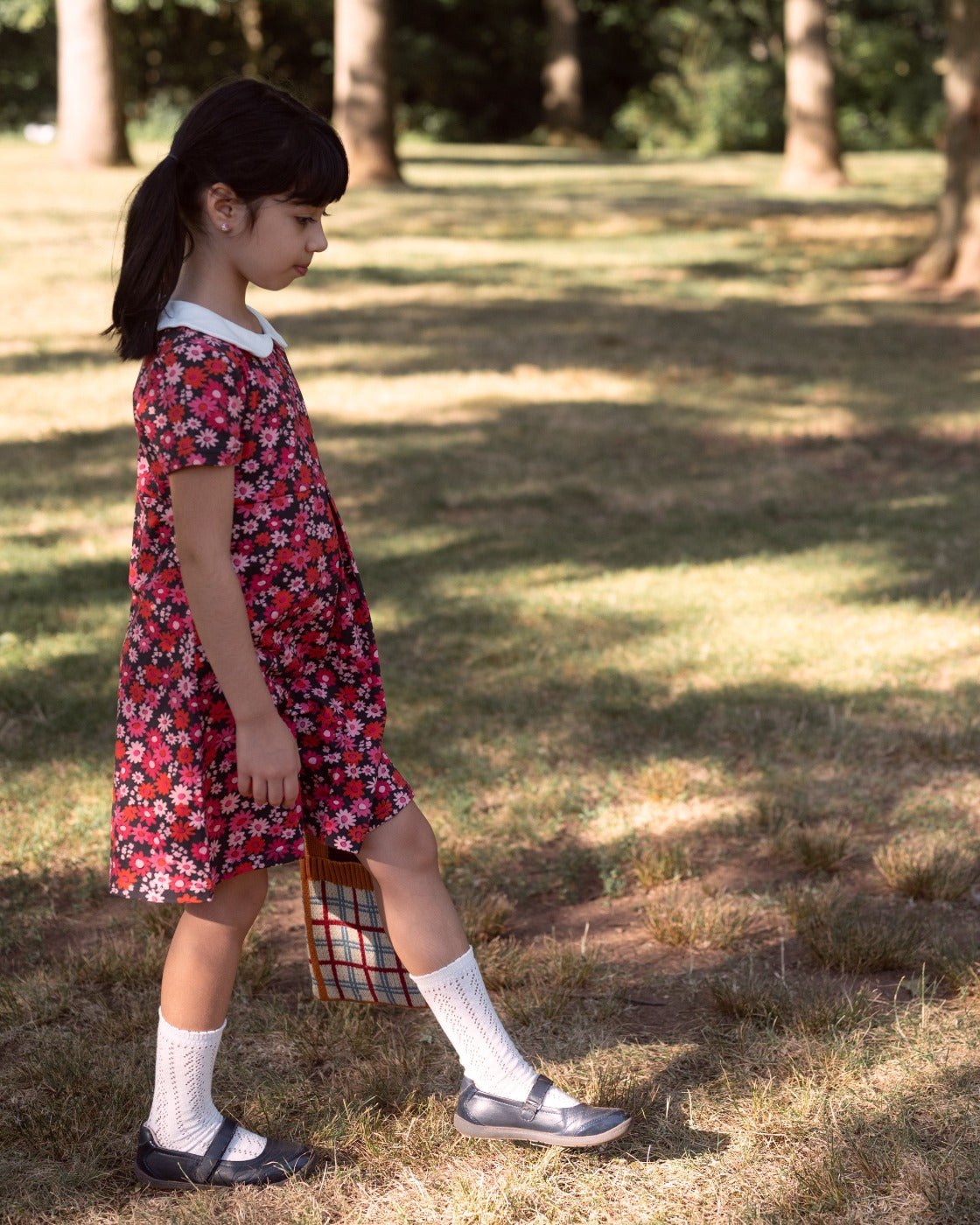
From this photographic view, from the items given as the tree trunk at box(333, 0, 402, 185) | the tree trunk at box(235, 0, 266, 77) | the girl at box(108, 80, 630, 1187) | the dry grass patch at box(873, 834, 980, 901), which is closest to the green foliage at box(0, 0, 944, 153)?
the tree trunk at box(235, 0, 266, 77)

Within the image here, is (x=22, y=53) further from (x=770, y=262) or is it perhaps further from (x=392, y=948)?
(x=392, y=948)

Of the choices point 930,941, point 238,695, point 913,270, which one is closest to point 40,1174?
point 238,695

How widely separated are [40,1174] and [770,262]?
45.5ft

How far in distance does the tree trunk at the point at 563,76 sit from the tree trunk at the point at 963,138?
71.4 feet

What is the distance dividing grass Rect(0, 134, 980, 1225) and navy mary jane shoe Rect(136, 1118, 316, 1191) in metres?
0.04

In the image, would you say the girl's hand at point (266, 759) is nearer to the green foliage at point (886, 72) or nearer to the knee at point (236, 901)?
the knee at point (236, 901)

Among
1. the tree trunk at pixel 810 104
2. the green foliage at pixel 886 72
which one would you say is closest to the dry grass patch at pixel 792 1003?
the tree trunk at pixel 810 104

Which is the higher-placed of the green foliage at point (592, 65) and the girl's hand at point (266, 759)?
the green foliage at point (592, 65)

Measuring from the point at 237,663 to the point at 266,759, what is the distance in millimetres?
157

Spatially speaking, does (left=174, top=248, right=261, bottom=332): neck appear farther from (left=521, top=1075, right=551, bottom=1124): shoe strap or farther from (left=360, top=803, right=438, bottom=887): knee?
(left=521, top=1075, right=551, bottom=1124): shoe strap

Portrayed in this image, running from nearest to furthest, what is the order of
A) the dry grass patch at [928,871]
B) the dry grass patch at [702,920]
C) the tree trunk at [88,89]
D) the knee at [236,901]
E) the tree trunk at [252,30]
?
the knee at [236,901], the dry grass patch at [702,920], the dry grass patch at [928,871], the tree trunk at [88,89], the tree trunk at [252,30]

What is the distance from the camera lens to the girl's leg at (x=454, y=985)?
2.44 metres

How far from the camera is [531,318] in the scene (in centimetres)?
1216

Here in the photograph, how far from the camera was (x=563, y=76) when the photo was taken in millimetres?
33688
